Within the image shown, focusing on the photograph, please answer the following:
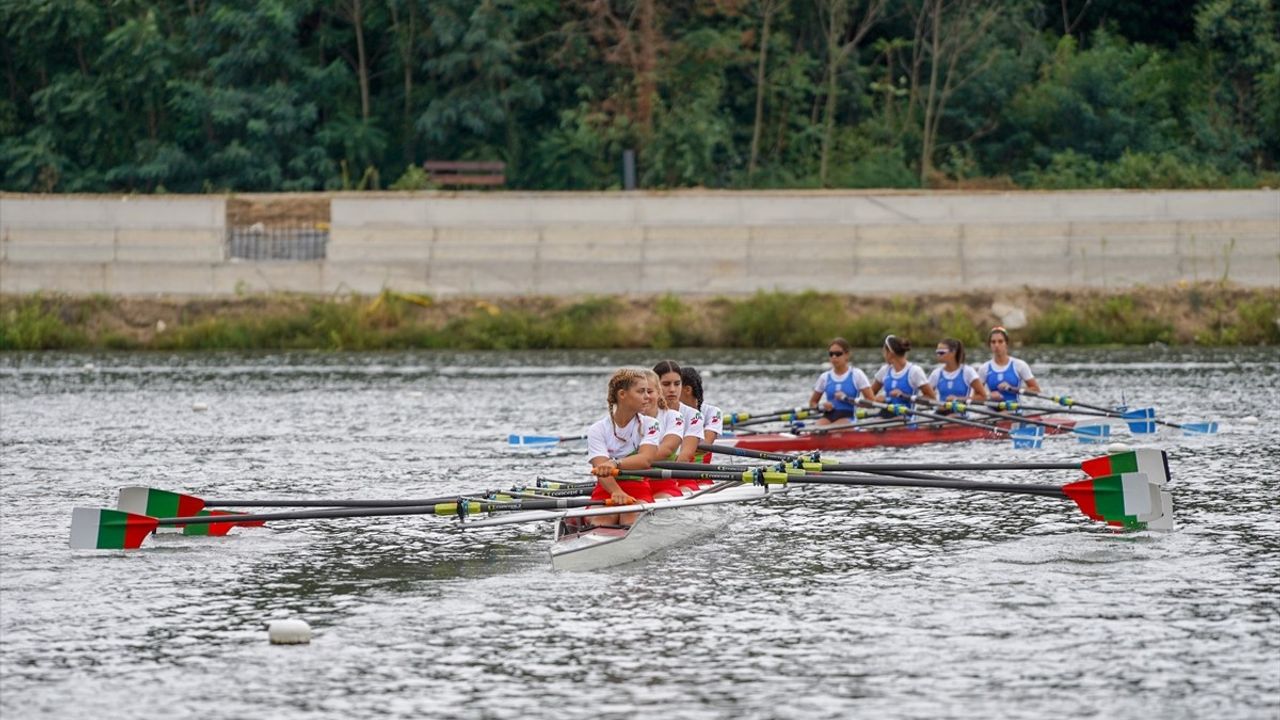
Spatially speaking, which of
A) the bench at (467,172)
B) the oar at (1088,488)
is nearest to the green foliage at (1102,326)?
the bench at (467,172)

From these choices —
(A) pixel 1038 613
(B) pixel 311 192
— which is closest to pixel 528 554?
(A) pixel 1038 613

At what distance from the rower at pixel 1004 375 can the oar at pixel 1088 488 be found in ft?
26.5

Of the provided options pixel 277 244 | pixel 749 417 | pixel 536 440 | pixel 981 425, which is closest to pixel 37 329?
pixel 277 244

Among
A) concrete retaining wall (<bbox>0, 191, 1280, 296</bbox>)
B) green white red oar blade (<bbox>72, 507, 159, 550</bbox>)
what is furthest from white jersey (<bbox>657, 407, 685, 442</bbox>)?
concrete retaining wall (<bbox>0, 191, 1280, 296</bbox>)

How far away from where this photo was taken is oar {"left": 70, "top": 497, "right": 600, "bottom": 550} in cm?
1352

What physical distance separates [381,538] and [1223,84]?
39.9m

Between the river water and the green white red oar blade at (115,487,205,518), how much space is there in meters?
0.31

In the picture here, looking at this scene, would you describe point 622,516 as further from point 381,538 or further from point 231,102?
point 231,102

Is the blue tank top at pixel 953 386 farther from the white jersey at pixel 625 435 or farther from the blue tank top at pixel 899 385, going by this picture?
the white jersey at pixel 625 435

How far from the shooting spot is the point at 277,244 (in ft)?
135

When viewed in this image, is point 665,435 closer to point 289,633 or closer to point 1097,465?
point 1097,465

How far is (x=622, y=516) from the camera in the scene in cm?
1369

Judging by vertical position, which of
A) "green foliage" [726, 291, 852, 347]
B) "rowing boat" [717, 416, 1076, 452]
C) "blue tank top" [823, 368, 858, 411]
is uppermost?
"green foliage" [726, 291, 852, 347]

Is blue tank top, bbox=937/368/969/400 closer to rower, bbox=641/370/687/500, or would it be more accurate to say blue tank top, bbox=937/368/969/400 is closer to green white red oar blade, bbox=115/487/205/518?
rower, bbox=641/370/687/500
